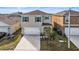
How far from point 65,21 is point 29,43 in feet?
2.60

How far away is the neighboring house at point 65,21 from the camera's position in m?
3.96

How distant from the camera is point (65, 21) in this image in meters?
3.98

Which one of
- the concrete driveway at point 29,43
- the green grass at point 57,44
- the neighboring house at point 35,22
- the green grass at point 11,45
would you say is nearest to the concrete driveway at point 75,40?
the green grass at point 57,44

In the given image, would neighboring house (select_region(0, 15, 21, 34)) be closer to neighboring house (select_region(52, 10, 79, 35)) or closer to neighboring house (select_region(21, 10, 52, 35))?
neighboring house (select_region(21, 10, 52, 35))

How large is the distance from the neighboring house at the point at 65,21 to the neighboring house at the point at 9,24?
0.70m

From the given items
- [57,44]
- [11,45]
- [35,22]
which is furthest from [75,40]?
[11,45]

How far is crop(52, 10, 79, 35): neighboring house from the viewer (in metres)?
3.96

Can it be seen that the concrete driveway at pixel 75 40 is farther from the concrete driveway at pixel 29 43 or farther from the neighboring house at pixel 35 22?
the concrete driveway at pixel 29 43

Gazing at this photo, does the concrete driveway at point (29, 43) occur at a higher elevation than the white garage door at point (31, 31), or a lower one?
lower

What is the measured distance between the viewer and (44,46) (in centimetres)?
409

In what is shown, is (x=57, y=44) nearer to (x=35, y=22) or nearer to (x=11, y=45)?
(x=35, y=22)

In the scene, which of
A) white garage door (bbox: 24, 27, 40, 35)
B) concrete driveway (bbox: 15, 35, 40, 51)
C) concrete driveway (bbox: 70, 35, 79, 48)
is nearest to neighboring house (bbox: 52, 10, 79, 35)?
concrete driveway (bbox: 70, 35, 79, 48)
